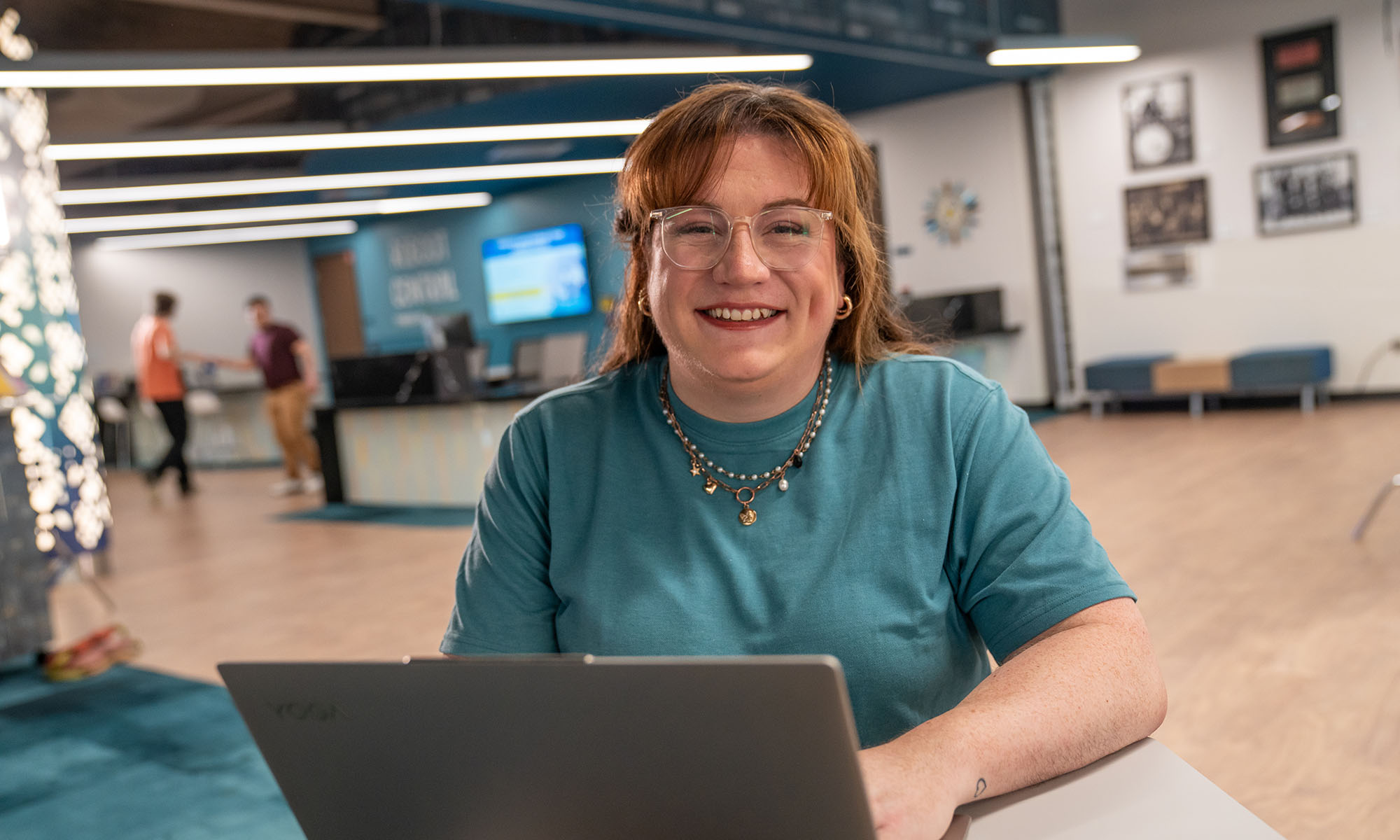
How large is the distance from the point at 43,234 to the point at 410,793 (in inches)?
257

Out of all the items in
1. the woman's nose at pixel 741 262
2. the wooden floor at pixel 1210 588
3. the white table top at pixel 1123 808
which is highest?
the woman's nose at pixel 741 262

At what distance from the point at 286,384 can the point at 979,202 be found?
6740 mm

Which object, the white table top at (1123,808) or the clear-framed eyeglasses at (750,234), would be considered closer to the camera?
the white table top at (1123,808)

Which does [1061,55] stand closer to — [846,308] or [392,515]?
[392,515]

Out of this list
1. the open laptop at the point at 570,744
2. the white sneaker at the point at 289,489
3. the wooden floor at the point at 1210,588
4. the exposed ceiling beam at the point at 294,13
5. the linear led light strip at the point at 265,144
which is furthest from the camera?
the white sneaker at the point at 289,489

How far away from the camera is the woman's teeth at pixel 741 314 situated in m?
1.17

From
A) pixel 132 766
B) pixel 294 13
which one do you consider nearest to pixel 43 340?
pixel 294 13

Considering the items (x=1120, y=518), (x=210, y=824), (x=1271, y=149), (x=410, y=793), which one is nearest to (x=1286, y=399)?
(x=1271, y=149)

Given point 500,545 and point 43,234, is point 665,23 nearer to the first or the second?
point 43,234

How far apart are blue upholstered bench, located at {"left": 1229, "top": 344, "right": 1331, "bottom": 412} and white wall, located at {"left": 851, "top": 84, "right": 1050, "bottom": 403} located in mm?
1911

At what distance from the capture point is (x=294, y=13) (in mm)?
6617

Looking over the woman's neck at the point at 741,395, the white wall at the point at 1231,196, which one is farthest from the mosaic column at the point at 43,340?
the white wall at the point at 1231,196

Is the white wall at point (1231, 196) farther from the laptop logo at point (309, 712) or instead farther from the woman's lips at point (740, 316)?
the laptop logo at point (309, 712)

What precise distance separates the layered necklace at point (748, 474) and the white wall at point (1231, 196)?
28.1 feet
